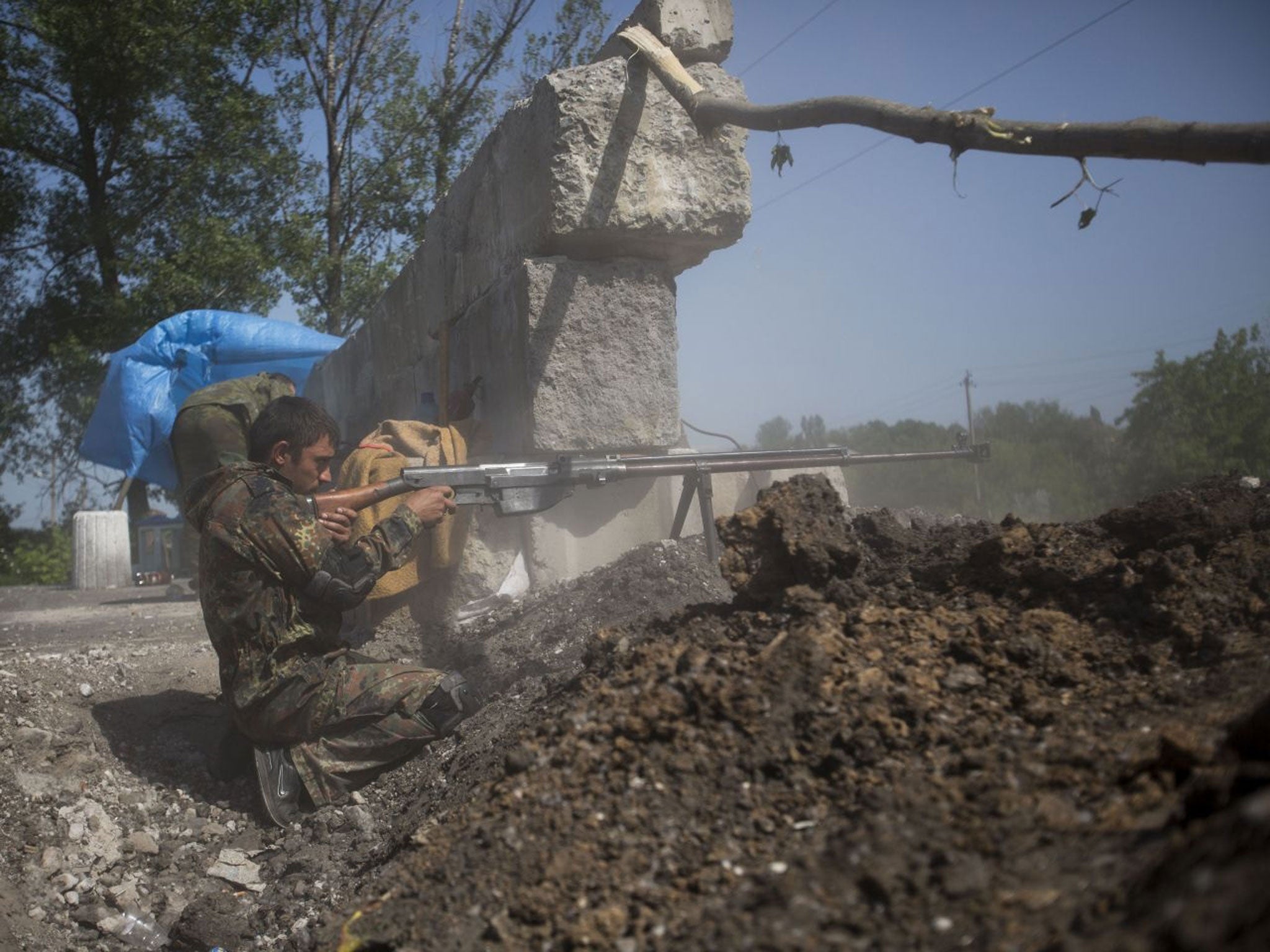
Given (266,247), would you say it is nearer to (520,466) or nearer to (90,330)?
(90,330)

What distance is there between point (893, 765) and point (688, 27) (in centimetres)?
338

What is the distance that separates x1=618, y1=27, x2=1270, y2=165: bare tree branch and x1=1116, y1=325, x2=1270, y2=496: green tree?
381cm

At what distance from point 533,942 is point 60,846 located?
2.25m

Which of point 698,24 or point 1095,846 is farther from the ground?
point 698,24

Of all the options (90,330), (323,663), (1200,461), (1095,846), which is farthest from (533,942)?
(90,330)

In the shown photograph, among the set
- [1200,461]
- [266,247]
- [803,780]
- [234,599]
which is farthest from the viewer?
[266,247]

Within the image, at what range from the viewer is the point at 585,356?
13.4ft

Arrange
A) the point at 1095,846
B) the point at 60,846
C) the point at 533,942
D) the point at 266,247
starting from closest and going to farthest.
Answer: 1. the point at 1095,846
2. the point at 533,942
3. the point at 60,846
4. the point at 266,247

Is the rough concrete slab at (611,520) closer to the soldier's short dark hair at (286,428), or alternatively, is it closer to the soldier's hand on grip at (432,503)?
the soldier's hand on grip at (432,503)

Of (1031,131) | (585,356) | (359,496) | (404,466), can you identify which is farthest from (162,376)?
(1031,131)

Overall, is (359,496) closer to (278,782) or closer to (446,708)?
(446,708)

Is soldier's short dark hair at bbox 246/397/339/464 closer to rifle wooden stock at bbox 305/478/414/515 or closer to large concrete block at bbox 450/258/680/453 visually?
rifle wooden stock at bbox 305/478/414/515

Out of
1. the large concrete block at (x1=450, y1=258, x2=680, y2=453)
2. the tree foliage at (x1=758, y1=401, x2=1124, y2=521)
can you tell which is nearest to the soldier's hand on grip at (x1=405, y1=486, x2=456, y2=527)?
the large concrete block at (x1=450, y1=258, x2=680, y2=453)

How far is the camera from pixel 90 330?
11.4 meters
